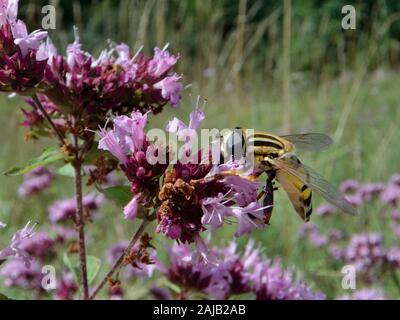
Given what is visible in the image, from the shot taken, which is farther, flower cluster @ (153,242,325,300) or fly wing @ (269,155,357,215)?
flower cluster @ (153,242,325,300)

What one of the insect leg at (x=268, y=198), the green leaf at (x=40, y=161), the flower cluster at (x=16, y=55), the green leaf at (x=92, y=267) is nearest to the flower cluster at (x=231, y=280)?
the green leaf at (x=92, y=267)

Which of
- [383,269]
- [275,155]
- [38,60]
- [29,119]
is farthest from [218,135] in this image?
[383,269]

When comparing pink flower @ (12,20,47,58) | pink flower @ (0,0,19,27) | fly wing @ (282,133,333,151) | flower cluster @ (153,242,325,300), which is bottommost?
flower cluster @ (153,242,325,300)

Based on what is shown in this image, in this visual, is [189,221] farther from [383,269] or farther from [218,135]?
[383,269]

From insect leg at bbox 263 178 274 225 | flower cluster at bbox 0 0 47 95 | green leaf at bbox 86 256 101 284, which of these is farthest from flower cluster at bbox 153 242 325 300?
flower cluster at bbox 0 0 47 95

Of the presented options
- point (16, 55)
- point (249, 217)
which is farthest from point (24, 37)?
point (249, 217)

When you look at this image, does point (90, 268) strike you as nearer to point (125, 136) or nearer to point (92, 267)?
point (92, 267)

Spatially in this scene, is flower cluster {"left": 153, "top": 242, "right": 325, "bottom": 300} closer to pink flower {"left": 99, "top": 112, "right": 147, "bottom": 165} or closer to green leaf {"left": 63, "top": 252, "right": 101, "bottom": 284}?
green leaf {"left": 63, "top": 252, "right": 101, "bottom": 284}

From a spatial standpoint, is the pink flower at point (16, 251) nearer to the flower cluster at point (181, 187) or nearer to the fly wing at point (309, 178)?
the flower cluster at point (181, 187)
